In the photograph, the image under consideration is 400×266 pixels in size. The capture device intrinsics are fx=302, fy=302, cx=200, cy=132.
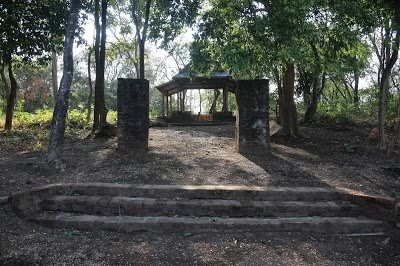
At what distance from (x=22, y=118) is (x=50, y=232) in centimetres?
1345

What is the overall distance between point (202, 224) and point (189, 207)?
0.49 meters

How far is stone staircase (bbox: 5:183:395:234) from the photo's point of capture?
4.26m

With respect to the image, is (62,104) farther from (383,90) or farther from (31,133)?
(383,90)

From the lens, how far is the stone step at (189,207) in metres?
4.63

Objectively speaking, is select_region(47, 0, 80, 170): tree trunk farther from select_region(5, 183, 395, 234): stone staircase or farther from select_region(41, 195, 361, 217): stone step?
select_region(41, 195, 361, 217): stone step

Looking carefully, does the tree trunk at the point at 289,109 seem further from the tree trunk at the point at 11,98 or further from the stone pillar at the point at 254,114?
the tree trunk at the point at 11,98

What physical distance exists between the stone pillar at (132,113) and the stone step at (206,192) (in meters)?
2.59

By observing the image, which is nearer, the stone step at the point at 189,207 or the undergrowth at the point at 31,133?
the stone step at the point at 189,207

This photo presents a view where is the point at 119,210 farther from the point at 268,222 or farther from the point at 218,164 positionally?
the point at 218,164

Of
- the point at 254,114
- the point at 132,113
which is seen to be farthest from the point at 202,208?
the point at 132,113

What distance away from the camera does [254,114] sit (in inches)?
303

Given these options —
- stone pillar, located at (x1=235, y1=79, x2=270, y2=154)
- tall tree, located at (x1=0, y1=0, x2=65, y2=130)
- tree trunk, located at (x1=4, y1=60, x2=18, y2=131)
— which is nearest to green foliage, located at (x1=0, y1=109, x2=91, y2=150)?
tree trunk, located at (x1=4, y1=60, x2=18, y2=131)

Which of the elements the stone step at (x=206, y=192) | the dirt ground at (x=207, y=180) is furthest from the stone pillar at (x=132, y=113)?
the stone step at (x=206, y=192)

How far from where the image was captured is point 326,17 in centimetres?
741
